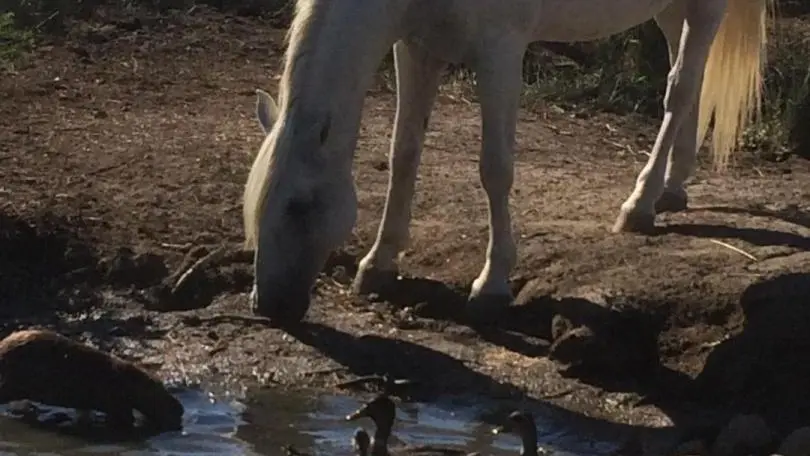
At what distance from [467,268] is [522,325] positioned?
446 millimetres

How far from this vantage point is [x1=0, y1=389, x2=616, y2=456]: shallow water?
5477mm

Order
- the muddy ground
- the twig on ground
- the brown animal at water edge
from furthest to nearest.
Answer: the twig on ground
the muddy ground
the brown animal at water edge

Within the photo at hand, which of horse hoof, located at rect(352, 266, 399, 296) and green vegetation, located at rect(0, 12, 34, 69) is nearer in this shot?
horse hoof, located at rect(352, 266, 399, 296)

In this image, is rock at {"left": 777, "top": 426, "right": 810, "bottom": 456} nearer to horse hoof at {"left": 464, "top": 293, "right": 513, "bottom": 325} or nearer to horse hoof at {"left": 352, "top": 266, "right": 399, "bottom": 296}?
horse hoof at {"left": 464, "top": 293, "right": 513, "bottom": 325}

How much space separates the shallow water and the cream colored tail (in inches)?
111

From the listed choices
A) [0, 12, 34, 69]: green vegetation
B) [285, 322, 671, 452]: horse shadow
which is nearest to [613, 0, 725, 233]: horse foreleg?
[285, 322, 671, 452]: horse shadow

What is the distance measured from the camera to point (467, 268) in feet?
22.9

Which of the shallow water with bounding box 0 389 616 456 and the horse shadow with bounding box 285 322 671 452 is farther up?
the horse shadow with bounding box 285 322 671 452

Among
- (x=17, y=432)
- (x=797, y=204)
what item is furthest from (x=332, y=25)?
(x=797, y=204)

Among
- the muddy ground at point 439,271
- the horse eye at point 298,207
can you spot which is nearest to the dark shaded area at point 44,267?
the muddy ground at point 439,271

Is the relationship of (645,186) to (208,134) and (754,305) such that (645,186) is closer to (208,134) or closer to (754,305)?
(754,305)

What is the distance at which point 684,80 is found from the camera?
771 cm

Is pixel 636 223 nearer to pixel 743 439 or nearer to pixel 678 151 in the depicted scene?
pixel 678 151

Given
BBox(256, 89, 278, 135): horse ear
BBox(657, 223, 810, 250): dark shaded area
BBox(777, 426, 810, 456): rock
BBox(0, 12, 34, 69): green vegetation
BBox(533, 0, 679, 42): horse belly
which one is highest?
BBox(533, 0, 679, 42): horse belly
